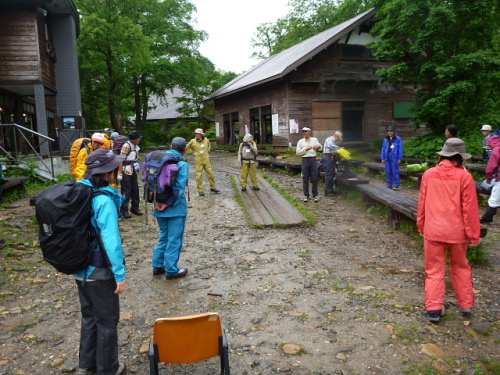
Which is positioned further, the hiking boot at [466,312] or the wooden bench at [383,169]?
the wooden bench at [383,169]

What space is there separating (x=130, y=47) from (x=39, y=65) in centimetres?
774

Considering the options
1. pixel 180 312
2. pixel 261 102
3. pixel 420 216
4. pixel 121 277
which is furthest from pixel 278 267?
pixel 261 102

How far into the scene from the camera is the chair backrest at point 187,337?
2602 millimetres

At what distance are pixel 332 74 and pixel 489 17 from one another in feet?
23.0

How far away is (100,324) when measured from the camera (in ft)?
10.4

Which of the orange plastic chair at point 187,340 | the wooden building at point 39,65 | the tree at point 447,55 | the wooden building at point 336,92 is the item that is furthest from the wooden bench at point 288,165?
the orange plastic chair at point 187,340

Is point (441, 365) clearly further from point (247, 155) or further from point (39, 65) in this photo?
point (39, 65)

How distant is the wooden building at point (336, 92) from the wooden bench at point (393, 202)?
9738 mm

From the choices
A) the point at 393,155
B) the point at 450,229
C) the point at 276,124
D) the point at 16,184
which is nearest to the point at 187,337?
the point at 450,229

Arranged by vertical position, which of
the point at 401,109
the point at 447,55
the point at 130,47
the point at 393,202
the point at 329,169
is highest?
the point at 130,47

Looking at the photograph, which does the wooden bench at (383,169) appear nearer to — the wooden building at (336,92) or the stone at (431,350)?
the wooden building at (336,92)

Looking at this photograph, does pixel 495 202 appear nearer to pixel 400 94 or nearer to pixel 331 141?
pixel 331 141

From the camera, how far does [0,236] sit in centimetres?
719

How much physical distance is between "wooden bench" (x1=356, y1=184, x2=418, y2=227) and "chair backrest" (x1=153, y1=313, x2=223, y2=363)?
4.90 meters
